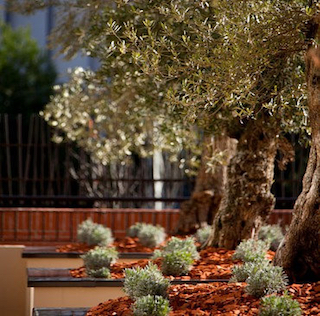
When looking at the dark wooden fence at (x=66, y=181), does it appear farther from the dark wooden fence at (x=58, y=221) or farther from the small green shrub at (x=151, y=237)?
the small green shrub at (x=151, y=237)

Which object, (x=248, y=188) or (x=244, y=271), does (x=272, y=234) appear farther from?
(x=244, y=271)

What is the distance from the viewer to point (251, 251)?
30.7 ft

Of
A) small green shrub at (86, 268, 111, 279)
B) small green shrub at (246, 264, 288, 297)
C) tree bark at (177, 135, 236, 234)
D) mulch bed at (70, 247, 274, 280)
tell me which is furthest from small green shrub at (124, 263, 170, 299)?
tree bark at (177, 135, 236, 234)

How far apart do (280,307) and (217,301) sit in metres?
0.89

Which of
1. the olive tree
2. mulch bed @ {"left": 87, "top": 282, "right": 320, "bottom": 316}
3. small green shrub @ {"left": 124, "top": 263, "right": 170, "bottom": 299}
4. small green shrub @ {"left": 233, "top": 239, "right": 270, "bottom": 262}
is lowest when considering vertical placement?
mulch bed @ {"left": 87, "top": 282, "right": 320, "bottom": 316}

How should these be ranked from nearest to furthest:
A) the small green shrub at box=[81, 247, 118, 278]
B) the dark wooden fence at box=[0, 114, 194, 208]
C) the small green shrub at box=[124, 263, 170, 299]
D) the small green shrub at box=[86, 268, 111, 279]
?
the small green shrub at box=[124, 263, 170, 299], the small green shrub at box=[86, 268, 111, 279], the small green shrub at box=[81, 247, 118, 278], the dark wooden fence at box=[0, 114, 194, 208]

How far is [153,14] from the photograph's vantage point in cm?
1051

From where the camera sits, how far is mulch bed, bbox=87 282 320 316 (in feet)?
22.8

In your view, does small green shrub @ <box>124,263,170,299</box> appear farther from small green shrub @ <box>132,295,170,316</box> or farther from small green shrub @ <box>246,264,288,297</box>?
small green shrub @ <box>246,264,288,297</box>

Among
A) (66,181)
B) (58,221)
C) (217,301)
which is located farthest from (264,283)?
(66,181)

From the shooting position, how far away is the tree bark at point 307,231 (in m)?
7.93

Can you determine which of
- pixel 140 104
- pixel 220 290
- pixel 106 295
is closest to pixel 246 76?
pixel 220 290

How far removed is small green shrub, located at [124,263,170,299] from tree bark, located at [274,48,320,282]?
53.3 inches

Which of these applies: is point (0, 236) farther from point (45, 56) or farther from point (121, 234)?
point (45, 56)
